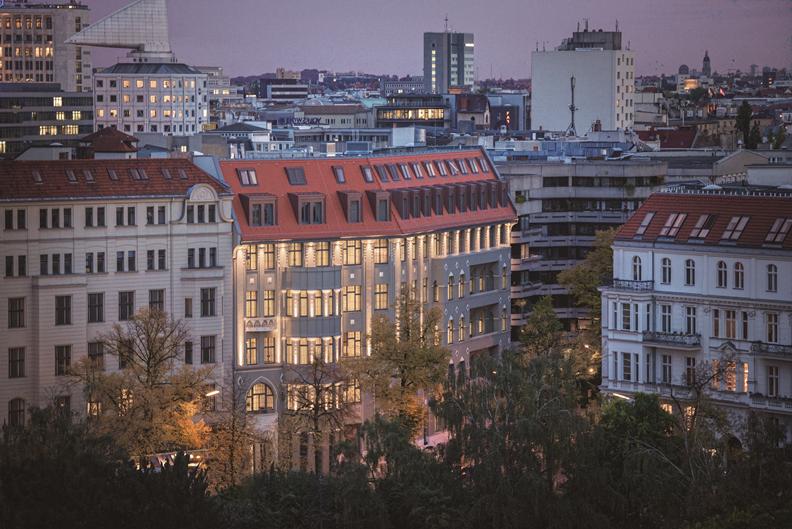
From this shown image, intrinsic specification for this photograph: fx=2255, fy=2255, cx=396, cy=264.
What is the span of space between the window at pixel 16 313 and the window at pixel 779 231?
41.0 meters

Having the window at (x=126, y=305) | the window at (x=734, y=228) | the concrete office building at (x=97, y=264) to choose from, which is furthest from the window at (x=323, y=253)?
the window at (x=734, y=228)

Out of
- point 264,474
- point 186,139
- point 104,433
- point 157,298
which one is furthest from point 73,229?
point 186,139

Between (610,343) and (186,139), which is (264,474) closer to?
(610,343)

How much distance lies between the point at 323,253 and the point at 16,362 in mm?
20931

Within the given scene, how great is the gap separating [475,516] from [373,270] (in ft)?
138

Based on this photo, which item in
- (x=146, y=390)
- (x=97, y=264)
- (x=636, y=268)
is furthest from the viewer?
(x=636, y=268)

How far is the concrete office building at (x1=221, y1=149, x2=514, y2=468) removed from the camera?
131750mm

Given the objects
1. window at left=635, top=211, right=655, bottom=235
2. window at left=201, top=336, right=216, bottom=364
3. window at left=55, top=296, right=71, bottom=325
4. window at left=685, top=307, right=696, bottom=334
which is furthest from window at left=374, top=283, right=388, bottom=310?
window at left=55, top=296, right=71, bottom=325

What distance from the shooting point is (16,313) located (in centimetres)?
12331

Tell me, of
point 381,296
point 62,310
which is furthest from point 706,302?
point 62,310

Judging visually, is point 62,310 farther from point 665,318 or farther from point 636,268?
point 665,318

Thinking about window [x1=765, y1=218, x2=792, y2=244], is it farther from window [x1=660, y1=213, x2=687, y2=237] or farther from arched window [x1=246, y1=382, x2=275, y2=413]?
arched window [x1=246, y1=382, x2=275, y2=413]

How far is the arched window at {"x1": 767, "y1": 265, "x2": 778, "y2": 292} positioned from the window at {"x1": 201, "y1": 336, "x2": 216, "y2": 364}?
3161 cm

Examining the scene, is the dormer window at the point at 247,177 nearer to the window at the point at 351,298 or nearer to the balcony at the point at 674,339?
the window at the point at 351,298
